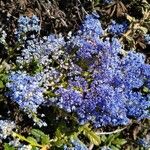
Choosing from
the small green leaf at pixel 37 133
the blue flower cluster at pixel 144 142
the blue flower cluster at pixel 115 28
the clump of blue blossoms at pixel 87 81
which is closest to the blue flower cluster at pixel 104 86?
the clump of blue blossoms at pixel 87 81

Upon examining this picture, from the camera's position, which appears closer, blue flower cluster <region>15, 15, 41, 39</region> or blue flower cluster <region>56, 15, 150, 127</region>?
blue flower cluster <region>56, 15, 150, 127</region>

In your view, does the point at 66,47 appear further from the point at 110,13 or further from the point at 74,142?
the point at 110,13

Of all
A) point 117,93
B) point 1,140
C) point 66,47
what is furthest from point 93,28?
point 1,140

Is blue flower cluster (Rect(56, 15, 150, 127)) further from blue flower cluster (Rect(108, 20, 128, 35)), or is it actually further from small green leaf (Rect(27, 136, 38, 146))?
blue flower cluster (Rect(108, 20, 128, 35))

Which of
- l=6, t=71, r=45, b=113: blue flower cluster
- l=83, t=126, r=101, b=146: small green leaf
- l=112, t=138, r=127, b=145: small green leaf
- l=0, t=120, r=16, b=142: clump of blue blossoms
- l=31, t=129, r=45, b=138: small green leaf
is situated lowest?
l=112, t=138, r=127, b=145: small green leaf

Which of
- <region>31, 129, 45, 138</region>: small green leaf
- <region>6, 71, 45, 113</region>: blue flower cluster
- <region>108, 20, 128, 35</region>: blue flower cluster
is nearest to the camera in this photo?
<region>6, 71, 45, 113</region>: blue flower cluster

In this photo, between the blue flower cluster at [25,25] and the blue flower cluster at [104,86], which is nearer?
the blue flower cluster at [104,86]

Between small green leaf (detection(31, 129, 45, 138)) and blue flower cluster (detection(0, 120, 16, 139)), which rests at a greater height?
blue flower cluster (detection(0, 120, 16, 139))

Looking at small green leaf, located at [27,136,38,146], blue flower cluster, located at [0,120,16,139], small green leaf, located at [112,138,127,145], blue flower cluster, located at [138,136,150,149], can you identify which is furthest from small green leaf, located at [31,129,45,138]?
blue flower cluster, located at [138,136,150,149]

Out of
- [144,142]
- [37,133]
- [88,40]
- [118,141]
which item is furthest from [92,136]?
[88,40]

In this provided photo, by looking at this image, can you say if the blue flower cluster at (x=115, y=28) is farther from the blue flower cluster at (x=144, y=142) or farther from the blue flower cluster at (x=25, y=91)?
the blue flower cluster at (x=25, y=91)
